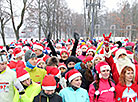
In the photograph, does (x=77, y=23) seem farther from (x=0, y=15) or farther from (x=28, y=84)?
(x=28, y=84)

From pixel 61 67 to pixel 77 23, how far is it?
54.4m

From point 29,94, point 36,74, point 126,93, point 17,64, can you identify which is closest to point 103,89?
point 126,93

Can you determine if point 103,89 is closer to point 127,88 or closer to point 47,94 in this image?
point 127,88

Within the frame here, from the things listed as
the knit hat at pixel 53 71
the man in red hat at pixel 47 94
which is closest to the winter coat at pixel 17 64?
the knit hat at pixel 53 71

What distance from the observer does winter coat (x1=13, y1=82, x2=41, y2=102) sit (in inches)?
121

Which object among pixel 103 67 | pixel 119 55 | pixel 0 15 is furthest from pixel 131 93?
pixel 0 15

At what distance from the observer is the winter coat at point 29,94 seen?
308cm

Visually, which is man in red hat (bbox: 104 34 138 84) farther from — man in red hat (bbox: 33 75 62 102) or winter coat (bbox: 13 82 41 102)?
winter coat (bbox: 13 82 41 102)

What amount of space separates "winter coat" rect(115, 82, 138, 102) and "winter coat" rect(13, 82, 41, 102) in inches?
66.5

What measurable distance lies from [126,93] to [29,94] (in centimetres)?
199

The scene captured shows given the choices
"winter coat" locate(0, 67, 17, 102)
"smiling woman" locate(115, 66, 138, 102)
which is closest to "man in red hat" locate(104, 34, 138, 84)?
"smiling woman" locate(115, 66, 138, 102)

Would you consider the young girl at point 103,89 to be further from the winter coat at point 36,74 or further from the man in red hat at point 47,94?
the winter coat at point 36,74

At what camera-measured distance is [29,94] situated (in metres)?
3.28

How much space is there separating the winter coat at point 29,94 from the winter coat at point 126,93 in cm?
169
